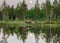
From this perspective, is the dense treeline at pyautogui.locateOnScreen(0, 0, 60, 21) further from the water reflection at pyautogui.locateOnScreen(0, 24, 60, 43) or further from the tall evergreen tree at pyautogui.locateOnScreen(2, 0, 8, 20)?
the water reflection at pyautogui.locateOnScreen(0, 24, 60, 43)

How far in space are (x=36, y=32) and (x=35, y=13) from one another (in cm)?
56

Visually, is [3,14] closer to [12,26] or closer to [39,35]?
[12,26]

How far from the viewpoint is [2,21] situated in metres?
4.50

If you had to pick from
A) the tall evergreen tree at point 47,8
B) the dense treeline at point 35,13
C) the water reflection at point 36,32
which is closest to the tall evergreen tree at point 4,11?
the dense treeline at point 35,13

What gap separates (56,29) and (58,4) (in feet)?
2.11

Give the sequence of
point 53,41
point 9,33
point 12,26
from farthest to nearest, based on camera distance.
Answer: point 12,26
point 9,33
point 53,41

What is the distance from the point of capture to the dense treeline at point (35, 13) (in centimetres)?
448

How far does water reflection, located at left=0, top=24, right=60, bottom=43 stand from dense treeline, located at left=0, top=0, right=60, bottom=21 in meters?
0.24

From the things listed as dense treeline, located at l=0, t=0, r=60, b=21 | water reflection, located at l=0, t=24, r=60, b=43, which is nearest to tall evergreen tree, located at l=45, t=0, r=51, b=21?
dense treeline, located at l=0, t=0, r=60, b=21

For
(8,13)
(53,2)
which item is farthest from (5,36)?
(53,2)

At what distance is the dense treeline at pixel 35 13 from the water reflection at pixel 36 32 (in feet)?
0.80

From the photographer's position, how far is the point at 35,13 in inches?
178

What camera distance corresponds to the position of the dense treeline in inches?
176

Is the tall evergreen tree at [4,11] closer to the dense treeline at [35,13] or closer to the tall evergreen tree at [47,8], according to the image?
the dense treeline at [35,13]
